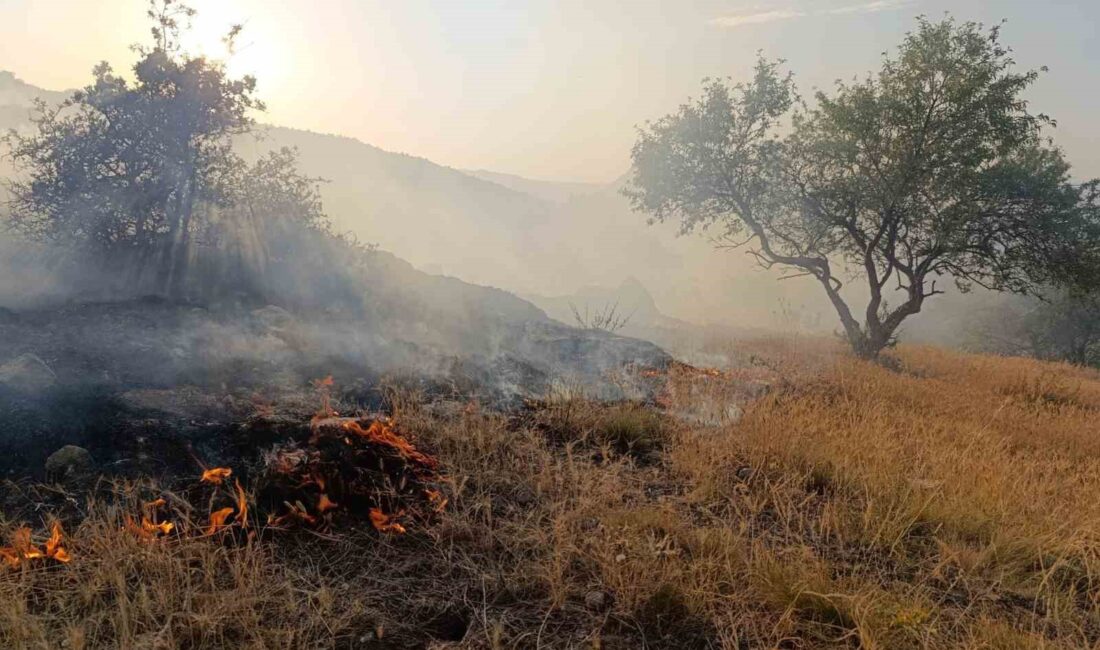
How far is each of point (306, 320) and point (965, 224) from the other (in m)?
13.2

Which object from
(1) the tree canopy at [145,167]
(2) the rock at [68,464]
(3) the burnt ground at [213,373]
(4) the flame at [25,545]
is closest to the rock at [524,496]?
(3) the burnt ground at [213,373]

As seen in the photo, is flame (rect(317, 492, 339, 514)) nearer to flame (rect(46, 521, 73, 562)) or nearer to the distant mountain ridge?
flame (rect(46, 521, 73, 562))

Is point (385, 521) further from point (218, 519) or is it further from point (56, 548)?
point (56, 548)

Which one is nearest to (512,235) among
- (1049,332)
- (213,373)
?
(1049,332)

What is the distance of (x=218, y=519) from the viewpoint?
10.5 ft

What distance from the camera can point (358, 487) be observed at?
3.61m

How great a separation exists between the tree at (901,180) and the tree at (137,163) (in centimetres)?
1080

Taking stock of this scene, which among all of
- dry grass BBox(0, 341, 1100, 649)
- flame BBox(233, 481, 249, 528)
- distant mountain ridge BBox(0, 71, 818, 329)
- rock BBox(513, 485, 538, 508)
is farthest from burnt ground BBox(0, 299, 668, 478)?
distant mountain ridge BBox(0, 71, 818, 329)

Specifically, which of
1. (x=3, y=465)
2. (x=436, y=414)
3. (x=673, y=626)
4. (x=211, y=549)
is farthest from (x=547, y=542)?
(x=3, y=465)

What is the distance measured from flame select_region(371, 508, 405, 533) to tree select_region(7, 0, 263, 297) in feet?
21.4

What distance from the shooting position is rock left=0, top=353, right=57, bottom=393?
4445 millimetres

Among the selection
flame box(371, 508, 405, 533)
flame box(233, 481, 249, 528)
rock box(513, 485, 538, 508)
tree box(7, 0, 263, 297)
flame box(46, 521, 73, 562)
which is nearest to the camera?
flame box(46, 521, 73, 562)

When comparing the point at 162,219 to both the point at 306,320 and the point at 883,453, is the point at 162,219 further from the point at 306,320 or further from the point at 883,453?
the point at 883,453

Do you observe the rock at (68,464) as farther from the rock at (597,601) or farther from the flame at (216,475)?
the rock at (597,601)
